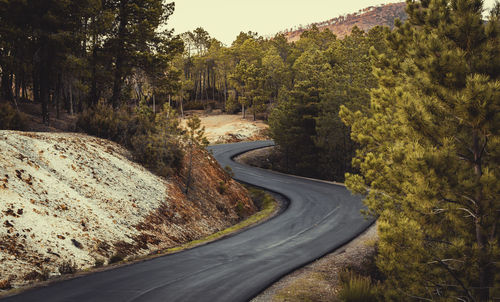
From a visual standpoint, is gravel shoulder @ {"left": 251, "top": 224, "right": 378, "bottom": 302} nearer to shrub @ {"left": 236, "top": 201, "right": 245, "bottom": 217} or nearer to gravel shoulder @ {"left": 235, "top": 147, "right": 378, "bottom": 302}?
gravel shoulder @ {"left": 235, "top": 147, "right": 378, "bottom": 302}

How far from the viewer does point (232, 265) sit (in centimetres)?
1134

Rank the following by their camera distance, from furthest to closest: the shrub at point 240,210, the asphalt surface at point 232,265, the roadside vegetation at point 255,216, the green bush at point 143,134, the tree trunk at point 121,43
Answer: the tree trunk at point 121,43, the shrub at point 240,210, the green bush at point 143,134, the roadside vegetation at point 255,216, the asphalt surface at point 232,265

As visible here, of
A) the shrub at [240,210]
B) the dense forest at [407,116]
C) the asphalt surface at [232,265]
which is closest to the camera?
the dense forest at [407,116]

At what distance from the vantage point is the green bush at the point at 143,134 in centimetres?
1903

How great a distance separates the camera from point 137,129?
20406 mm

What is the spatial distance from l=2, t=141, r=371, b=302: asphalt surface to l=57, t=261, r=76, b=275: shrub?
1.72ft

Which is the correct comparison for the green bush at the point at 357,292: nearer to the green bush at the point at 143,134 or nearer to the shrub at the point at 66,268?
the shrub at the point at 66,268

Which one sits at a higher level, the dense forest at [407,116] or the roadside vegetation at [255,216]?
the dense forest at [407,116]

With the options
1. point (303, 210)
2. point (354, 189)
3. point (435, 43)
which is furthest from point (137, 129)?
point (435, 43)

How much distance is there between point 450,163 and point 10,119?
18.2m

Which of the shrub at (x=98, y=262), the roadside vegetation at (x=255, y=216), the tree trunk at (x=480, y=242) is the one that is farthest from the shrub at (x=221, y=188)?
the tree trunk at (x=480, y=242)

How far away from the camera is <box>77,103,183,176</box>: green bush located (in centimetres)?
1903

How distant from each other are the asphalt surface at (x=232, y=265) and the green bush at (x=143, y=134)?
668 centimetres

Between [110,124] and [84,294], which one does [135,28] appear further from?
[84,294]
